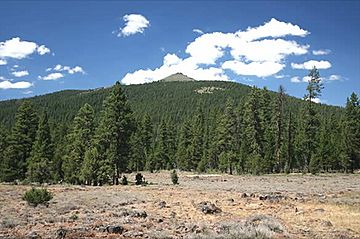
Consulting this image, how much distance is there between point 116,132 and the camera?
4816 cm

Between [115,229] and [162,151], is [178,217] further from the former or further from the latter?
[162,151]

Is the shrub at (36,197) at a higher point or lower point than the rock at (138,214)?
higher

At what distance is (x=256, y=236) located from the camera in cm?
1667

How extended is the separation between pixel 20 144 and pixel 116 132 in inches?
530

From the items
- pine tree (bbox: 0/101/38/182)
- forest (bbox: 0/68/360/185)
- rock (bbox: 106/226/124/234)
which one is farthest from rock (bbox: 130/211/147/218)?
pine tree (bbox: 0/101/38/182)

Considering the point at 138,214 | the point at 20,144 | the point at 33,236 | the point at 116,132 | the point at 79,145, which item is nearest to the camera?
the point at 33,236

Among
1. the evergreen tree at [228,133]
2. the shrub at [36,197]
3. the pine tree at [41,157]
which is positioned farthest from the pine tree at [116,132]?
the evergreen tree at [228,133]

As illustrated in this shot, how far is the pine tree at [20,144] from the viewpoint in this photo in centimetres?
5031

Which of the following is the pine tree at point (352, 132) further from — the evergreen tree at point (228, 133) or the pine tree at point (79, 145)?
the pine tree at point (79, 145)

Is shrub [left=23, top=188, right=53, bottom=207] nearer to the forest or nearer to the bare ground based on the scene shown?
the bare ground

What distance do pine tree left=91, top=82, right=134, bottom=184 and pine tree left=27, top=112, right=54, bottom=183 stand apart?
6837 millimetres

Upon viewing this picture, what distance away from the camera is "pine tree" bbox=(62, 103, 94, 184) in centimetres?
4769

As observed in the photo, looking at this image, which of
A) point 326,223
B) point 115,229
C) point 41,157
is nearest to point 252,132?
point 41,157

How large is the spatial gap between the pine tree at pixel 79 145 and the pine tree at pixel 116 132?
144 centimetres
